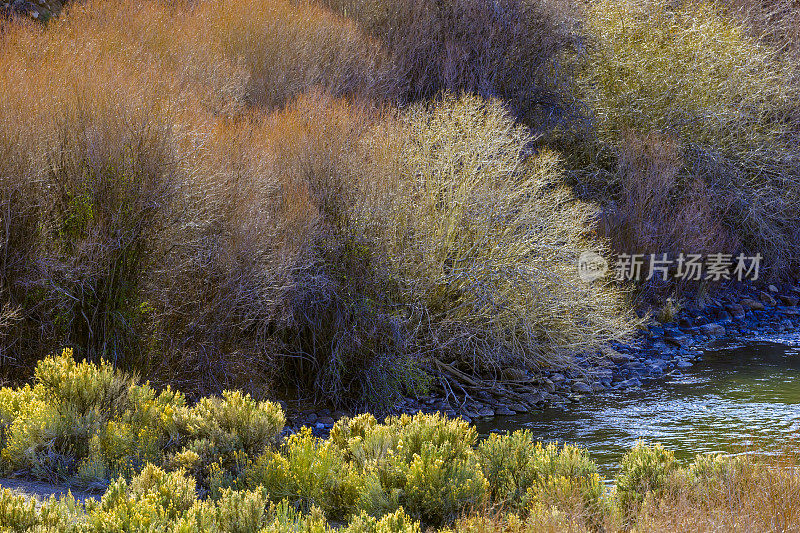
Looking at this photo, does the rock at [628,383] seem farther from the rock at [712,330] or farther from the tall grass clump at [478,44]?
the tall grass clump at [478,44]

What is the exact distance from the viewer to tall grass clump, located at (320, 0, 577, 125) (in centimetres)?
1773

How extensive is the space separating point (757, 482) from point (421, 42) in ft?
46.8

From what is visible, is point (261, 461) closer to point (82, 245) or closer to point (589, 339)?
point (82, 245)

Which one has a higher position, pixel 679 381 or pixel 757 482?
pixel 757 482

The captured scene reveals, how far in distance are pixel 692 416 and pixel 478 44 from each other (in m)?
10.9

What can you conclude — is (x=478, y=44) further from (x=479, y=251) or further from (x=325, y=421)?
(x=325, y=421)

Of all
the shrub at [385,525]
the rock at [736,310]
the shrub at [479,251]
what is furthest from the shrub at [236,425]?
the rock at [736,310]

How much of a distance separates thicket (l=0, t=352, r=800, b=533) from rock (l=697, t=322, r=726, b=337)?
413 inches

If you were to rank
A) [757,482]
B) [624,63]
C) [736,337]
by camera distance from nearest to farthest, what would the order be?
[757,482] < [736,337] < [624,63]

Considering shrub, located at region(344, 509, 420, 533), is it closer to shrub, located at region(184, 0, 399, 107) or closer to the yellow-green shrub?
the yellow-green shrub

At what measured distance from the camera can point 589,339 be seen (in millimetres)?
12203

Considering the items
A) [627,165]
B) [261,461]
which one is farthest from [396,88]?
[261,461]

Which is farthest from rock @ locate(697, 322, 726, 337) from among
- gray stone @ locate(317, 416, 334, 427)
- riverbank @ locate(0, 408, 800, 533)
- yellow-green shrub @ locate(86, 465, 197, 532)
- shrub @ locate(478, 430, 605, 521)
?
yellow-green shrub @ locate(86, 465, 197, 532)

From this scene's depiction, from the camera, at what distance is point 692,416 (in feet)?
34.4
